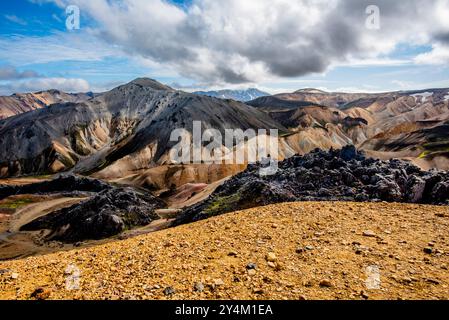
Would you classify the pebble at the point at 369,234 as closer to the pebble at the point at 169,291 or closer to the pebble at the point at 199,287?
the pebble at the point at 199,287

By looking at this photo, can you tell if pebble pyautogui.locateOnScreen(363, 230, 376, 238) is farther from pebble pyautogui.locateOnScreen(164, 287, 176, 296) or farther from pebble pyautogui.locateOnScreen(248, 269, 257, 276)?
pebble pyautogui.locateOnScreen(164, 287, 176, 296)

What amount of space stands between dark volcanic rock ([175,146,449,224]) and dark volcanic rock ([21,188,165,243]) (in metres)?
31.8

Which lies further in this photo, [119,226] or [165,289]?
[119,226]

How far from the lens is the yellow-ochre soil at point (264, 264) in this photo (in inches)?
395

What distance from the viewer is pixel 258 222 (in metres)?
15.9

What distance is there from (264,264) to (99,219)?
191 feet

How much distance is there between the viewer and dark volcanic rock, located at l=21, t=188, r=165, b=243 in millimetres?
62500

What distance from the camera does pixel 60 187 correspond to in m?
117

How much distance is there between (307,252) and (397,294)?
3.39m

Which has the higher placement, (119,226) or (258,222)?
(258,222)

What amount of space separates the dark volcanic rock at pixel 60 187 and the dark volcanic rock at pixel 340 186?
292 ft
